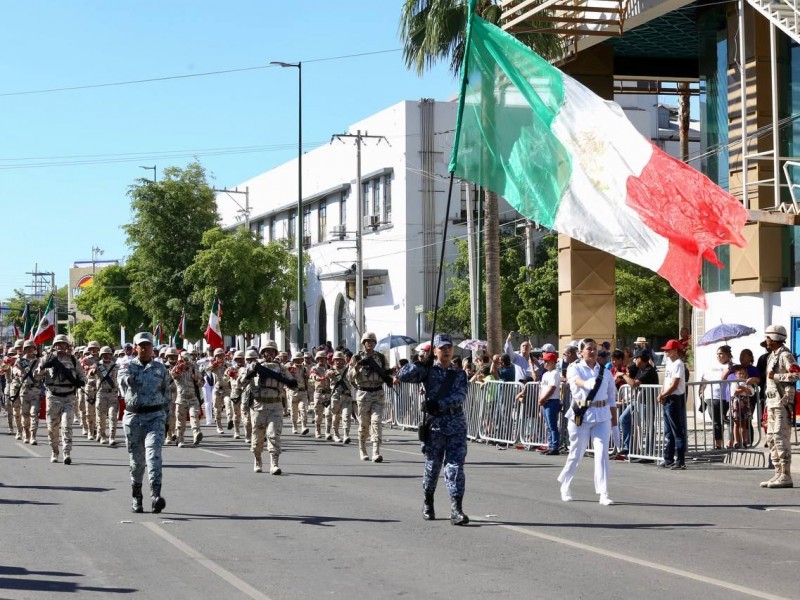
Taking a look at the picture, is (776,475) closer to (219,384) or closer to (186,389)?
(186,389)

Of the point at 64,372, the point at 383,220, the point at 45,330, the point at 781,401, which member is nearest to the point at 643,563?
the point at 781,401

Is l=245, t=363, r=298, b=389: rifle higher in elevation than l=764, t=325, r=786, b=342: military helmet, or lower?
lower

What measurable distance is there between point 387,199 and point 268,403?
130 ft

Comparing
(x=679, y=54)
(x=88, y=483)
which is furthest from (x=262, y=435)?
(x=679, y=54)

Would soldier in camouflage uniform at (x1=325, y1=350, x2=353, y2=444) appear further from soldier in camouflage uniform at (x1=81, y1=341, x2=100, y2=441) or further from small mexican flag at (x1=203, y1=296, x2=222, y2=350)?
small mexican flag at (x1=203, y1=296, x2=222, y2=350)

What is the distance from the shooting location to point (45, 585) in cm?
873

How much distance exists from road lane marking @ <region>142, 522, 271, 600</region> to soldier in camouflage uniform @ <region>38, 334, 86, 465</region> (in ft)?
25.0

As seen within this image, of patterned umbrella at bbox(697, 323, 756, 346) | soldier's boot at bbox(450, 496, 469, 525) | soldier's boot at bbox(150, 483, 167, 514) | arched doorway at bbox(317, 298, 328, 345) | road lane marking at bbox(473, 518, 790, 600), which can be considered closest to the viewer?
road lane marking at bbox(473, 518, 790, 600)

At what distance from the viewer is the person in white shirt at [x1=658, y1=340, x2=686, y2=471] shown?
59.1 ft

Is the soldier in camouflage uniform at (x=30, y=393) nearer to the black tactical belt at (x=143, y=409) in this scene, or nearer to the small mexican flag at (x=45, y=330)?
the small mexican flag at (x=45, y=330)

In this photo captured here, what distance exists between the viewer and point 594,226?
12.6m

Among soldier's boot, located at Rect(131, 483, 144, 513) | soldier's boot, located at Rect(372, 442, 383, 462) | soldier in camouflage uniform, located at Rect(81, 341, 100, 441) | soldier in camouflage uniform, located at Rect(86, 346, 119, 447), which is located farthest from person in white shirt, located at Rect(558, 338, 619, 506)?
soldier in camouflage uniform, located at Rect(81, 341, 100, 441)

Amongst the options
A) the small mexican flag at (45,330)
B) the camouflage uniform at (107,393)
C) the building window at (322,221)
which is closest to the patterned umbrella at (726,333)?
the camouflage uniform at (107,393)

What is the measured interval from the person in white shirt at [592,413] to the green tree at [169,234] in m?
43.6
